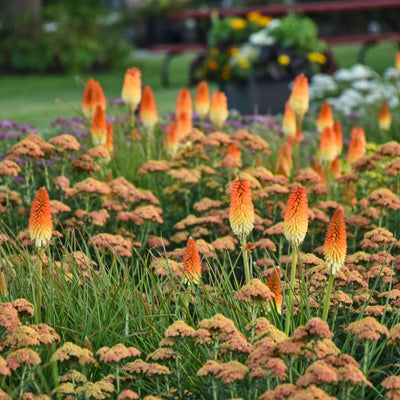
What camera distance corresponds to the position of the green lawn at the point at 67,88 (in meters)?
12.1

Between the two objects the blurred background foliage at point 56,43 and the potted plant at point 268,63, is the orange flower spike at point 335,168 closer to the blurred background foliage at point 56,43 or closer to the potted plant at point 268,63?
the potted plant at point 268,63

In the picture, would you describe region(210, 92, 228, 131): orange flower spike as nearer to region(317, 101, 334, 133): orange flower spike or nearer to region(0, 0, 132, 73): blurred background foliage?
region(317, 101, 334, 133): orange flower spike

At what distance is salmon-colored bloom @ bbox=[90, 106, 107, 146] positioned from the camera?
525 centimetres

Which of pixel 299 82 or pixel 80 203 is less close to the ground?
pixel 299 82

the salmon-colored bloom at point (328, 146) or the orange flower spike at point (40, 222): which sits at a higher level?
the orange flower spike at point (40, 222)

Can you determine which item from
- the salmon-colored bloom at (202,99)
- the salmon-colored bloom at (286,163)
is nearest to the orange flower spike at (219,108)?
the salmon-colored bloom at (202,99)

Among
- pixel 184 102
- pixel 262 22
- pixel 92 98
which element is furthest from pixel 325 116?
pixel 262 22

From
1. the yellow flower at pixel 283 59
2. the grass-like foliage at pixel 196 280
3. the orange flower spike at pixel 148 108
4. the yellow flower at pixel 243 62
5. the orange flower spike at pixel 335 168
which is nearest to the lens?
the grass-like foliage at pixel 196 280

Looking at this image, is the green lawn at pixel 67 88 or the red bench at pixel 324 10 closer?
the green lawn at pixel 67 88

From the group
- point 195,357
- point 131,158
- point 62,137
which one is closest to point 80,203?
point 62,137

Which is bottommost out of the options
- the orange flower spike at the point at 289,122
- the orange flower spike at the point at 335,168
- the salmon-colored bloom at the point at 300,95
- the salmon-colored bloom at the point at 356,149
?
the orange flower spike at the point at 335,168

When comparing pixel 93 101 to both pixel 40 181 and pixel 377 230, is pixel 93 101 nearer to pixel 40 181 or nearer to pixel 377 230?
pixel 40 181

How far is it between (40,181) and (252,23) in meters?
6.65

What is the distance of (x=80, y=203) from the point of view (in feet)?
15.9
